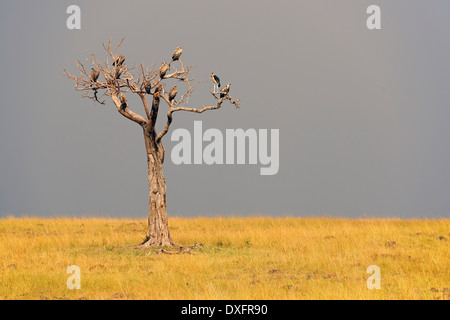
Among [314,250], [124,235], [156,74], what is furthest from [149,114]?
[314,250]

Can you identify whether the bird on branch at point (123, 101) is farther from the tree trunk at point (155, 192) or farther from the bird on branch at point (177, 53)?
the bird on branch at point (177, 53)

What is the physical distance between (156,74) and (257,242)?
296 inches

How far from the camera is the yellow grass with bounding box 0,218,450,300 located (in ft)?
49.5

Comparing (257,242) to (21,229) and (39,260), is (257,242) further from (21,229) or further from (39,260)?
(21,229)

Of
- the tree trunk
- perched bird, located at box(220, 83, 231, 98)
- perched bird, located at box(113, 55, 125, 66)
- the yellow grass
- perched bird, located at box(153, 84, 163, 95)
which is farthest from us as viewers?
perched bird, located at box(113, 55, 125, 66)

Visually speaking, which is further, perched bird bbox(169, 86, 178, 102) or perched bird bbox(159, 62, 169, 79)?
perched bird bbox(159, 62, 169, 79)

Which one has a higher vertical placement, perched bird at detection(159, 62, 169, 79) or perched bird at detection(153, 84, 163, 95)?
perched bird at detection(159, 62, 169, 79)

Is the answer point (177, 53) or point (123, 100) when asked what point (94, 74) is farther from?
point (177, 53)

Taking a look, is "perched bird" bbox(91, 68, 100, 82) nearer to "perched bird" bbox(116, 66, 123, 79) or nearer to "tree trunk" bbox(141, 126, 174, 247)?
"perched bird" bbox(116, 66, 123, 79)

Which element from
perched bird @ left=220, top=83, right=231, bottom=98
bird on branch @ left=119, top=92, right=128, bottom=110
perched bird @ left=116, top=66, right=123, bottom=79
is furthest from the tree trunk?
perched bird @ left=220, top=83, right=231, bottom=98

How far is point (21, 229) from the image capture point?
29.3m

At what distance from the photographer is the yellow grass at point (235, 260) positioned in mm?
15078

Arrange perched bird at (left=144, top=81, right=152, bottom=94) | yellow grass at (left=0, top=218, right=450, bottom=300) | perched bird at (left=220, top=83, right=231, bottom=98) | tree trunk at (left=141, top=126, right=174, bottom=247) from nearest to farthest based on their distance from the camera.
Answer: yellow grass at (left=0, top=218, right=450, bottom=300) < perched bird at (left=144, top=81, right=152, bottom=94) < tree trunk at (left=141, top=126, right=174, bottom=247) < perched bird at (left=220, top=83, right=231, bottom=98)

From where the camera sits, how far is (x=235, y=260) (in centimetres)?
1961
